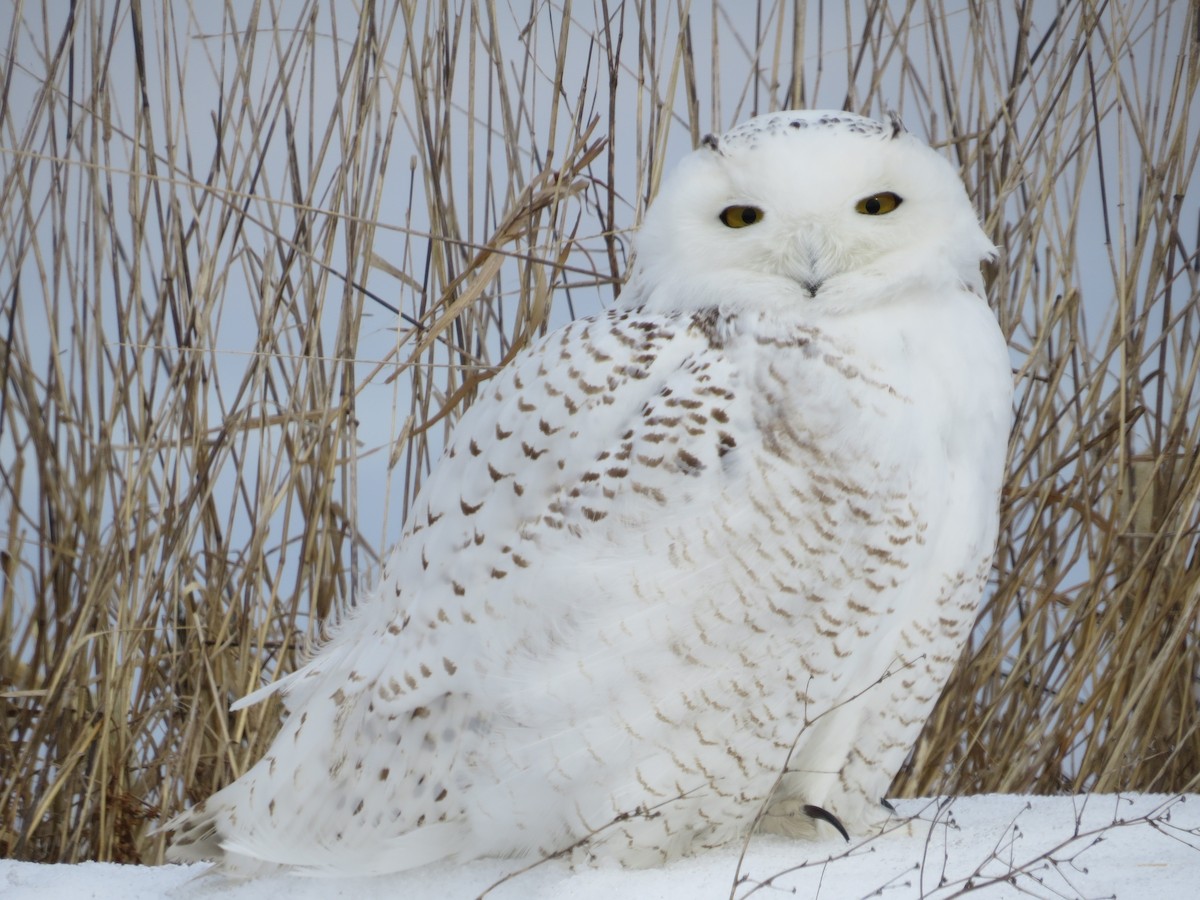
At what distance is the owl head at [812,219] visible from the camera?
51.4 inches

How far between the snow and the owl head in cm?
51

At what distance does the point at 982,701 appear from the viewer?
2066 mm

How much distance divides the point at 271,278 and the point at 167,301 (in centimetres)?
16

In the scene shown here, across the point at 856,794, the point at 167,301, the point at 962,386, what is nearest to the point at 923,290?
the point at 962,386

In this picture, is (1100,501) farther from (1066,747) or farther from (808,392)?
(808,392)

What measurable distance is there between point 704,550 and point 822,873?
310mm

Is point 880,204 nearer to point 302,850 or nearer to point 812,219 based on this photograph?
point 812,219

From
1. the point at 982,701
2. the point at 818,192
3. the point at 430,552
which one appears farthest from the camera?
the point at 982,701

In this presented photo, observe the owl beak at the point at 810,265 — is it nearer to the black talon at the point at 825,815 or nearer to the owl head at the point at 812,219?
the owl head at the point at 812,219

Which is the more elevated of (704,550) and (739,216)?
(739,216)

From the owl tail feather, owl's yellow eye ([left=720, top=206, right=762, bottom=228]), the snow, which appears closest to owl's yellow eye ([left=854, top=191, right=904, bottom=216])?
owl's yellow eye ([left=720, top=206, right=762, bottom=228])

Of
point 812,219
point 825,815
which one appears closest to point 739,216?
point 812,219

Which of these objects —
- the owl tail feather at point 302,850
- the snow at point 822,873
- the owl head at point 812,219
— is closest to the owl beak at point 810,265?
the owl head at point 812,219

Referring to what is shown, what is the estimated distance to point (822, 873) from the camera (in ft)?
4.16
